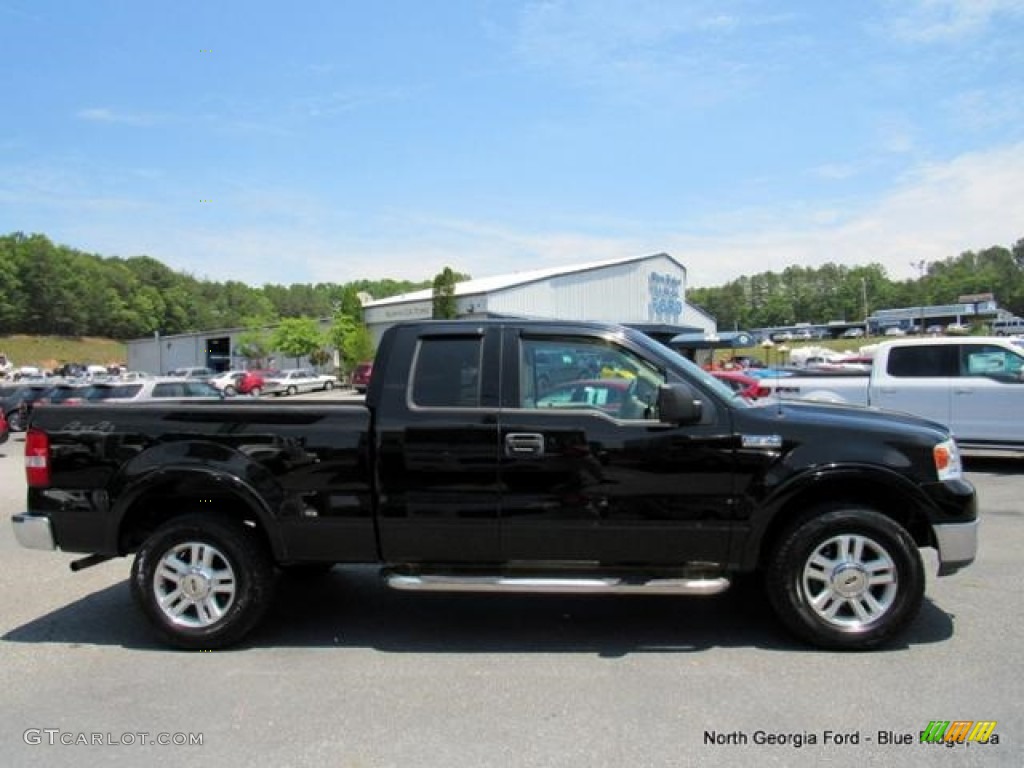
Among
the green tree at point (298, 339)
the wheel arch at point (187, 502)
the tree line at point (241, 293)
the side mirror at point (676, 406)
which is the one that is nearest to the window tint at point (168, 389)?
the wheel arch at point (187, 502)

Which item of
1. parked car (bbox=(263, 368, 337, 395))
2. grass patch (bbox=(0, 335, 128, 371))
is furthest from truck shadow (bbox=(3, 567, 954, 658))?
grass patch (bbox=(0, 335, 128, 371))

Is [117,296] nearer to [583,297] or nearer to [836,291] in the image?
[583,297]

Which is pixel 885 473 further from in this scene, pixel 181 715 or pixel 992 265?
pixel 992 265

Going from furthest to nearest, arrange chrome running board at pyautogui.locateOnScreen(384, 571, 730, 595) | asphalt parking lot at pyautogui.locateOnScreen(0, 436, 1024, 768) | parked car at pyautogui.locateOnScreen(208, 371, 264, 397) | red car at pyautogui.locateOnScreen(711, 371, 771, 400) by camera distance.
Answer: parked car at pyautogui.locateOnScreen(208, 371, 264, 397)
red car at pyautogui.locateOnScreen(711, 371, 771, 400)
chrome running board at pyautogui.locateOnScreen(384, 571, 730, 595)
asphalt parking lot at pyautogui.locateOnScreen(0, 436, 1024, 768)

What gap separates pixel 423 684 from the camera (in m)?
4.18

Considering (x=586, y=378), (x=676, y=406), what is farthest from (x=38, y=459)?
(x=676, y=406)

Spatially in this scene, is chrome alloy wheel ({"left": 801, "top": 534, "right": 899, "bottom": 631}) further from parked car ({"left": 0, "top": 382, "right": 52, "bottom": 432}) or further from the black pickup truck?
parked car ({"left": 0, "top": 382, "right": 52, "bottom": 432})

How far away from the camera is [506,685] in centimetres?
413

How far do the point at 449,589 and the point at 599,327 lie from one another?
1.83 metres

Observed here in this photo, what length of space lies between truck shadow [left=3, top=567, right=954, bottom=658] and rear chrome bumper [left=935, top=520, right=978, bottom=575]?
55 cm

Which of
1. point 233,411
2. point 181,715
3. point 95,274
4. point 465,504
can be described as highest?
point 95,274

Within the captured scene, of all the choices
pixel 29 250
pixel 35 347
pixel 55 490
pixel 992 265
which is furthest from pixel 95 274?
Result: pixel 992 265

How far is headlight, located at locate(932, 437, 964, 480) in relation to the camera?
453cm

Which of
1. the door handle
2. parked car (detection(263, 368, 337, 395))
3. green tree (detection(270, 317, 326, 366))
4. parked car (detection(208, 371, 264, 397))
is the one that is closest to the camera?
the door handle
